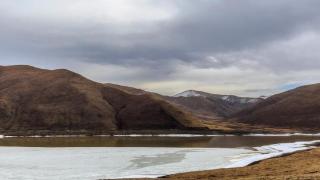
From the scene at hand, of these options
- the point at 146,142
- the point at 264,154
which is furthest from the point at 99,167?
the point at 146,142

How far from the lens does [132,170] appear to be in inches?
1722

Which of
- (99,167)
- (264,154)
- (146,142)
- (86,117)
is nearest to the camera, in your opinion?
(99,167)

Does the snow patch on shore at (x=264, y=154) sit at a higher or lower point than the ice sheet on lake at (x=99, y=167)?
higher

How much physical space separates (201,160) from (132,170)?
38.7 feet

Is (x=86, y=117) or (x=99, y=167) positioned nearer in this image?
(x=99, y=167)

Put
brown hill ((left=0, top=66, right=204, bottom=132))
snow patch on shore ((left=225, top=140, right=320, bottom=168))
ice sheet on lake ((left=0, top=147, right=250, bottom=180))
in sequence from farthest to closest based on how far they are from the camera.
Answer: brown hill ((left=0, top=66, right=204, bottom=132))
snow patch on shore ((left=225, top=140, right=320, bottom=168))
ice sheet on lake ((left=0, top=147, right=250, bottom=180))

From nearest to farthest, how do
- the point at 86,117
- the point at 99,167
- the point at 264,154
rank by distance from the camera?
the point at 99,167 < the point at 264,154 < the point at 86,117

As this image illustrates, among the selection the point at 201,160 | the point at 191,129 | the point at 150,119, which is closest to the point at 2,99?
the point at 150,119

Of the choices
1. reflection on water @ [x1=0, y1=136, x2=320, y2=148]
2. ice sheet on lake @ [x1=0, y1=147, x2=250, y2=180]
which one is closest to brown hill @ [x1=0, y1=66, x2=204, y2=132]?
reflection on water @ [x1=0, y1=136, x2=320, y2=148]

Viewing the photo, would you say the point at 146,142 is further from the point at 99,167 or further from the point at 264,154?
the point at 99,167

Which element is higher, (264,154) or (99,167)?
(264,154)

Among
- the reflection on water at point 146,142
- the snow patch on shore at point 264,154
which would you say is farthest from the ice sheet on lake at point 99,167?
the reflection on water at point 146,142

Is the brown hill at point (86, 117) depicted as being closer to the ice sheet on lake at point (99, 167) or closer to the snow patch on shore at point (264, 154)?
the snow patch on shore at point (264, 154)

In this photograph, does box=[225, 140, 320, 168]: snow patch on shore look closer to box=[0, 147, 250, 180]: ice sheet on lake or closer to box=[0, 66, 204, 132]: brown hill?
box=[0, 147, 250, 180]: ice sheet on lake
